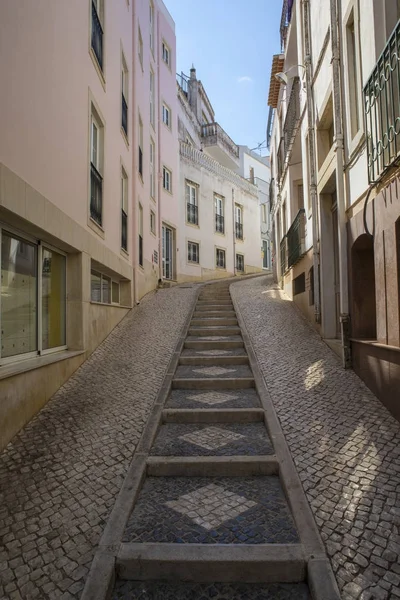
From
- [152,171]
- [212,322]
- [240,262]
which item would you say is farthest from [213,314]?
[240,262]

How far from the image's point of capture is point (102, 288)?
7793mm

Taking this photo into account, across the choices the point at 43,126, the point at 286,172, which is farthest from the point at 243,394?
the point at 286,172

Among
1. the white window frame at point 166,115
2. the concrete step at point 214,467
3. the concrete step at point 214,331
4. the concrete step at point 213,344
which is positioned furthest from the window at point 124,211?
the white window frame at point 166,115

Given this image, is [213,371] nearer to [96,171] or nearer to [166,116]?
[96,171]

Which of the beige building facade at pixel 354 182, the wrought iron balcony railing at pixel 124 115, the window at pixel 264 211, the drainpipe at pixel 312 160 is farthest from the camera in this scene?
the window at pixel 264 211

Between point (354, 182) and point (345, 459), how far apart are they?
352 cm

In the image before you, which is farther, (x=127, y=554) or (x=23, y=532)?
(x=23, y=532)

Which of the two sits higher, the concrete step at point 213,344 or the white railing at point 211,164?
the white railing at point 211,164

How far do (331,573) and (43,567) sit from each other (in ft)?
5.17

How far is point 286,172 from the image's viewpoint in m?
10.9

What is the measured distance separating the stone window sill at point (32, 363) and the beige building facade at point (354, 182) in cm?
359

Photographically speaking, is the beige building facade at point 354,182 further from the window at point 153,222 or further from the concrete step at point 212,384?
the window at point 153,222

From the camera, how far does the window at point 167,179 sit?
52.9 ft

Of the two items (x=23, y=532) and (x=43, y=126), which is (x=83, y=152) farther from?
(x=23, y=532)
